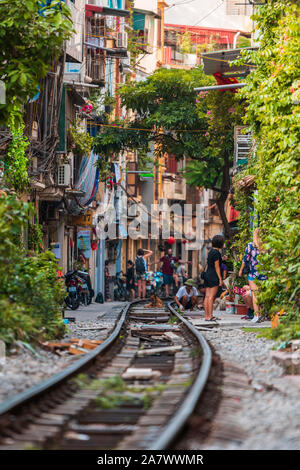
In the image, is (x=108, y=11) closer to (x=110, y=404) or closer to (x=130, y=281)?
(x=130, y=281)

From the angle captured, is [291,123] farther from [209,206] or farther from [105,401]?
[209,206]

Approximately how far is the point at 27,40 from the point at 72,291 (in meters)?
14.0

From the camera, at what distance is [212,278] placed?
16938 mm

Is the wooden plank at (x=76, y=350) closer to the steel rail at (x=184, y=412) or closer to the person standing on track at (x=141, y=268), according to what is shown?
the steel rail at (x=184, y=412)

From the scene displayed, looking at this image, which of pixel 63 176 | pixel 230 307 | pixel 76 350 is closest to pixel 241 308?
pixel 230 307

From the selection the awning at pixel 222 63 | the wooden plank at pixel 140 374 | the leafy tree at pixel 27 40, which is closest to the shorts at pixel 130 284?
the awning at pixel 222 63

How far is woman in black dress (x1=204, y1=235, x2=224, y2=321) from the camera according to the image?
16.9 meters

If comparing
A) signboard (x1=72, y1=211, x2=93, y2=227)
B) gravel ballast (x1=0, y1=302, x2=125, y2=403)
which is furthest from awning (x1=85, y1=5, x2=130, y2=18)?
gravel ballast (x1=0, y1=302, x2=125, y2=403)

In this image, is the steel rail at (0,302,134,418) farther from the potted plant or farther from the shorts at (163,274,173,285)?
the shorts at (163,274,173,285)

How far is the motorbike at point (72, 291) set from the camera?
78.9 ft

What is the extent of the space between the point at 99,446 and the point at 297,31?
9812 mm

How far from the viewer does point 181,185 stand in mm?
67625

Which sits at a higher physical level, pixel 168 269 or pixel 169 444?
pixel 169 444
